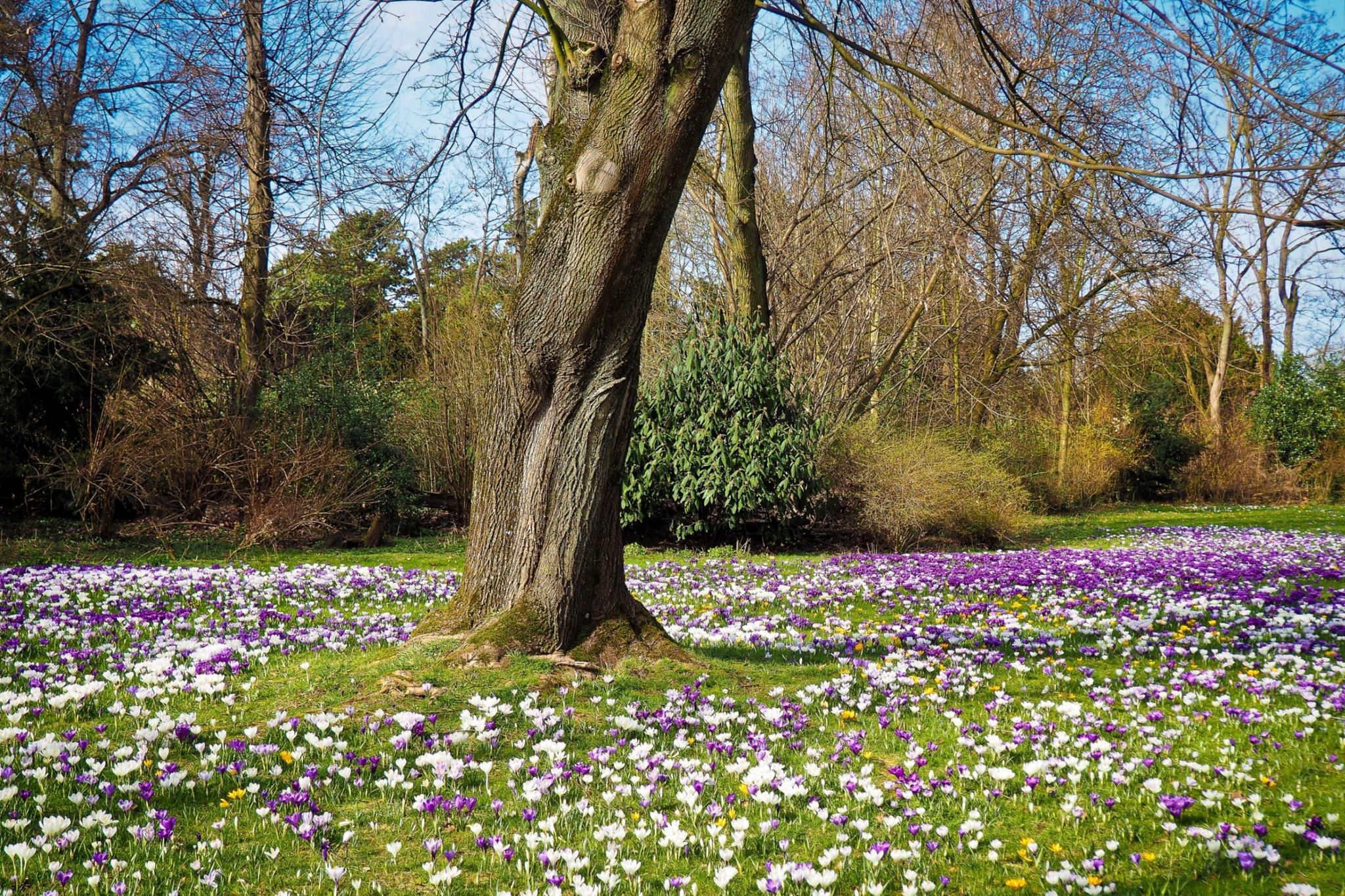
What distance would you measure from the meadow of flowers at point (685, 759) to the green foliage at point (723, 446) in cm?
572

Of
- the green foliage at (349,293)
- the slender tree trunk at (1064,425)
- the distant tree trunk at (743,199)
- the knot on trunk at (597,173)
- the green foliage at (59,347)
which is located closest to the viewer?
the knot on trunk at (597,173)

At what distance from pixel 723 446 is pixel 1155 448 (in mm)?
19277

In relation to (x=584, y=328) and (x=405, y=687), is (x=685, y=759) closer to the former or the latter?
(x=405, y=687)

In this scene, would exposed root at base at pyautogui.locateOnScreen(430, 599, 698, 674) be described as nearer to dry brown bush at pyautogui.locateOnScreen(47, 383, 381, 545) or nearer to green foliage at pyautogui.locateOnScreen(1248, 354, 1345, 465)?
dry brown bush at pyautogui.locateOnScreen(47, 383, 381, 545)

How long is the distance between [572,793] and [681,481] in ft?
31.4

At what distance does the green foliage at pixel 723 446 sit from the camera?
1284cm

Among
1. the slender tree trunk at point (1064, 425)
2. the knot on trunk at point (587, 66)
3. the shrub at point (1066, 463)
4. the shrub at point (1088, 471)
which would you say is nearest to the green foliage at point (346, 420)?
the knot on trunk at point (587, 66)

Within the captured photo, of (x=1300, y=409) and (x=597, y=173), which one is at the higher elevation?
(x=1300, y=409)

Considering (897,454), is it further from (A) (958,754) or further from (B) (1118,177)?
(A) (958,754)

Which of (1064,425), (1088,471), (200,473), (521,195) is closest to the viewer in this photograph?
(200,473)

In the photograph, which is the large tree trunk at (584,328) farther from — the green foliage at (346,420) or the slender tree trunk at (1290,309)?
the slender tree trunk at (1290,309)

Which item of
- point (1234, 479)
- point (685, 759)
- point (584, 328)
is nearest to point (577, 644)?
point (685, 759)

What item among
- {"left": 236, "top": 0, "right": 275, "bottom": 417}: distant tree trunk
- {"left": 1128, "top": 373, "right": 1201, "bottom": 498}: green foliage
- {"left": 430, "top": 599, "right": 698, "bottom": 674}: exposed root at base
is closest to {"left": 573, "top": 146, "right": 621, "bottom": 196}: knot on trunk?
{"left": 430, "top": 599, "right": 698, "bottom": 674}: exposed root at base

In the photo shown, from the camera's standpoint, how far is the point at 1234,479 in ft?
85.6
